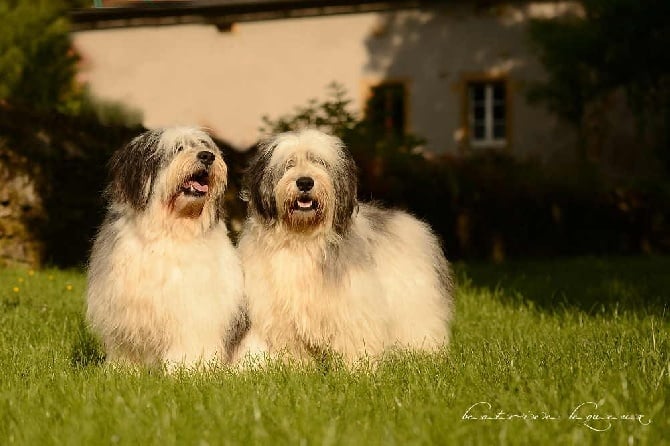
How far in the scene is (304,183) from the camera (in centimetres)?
519

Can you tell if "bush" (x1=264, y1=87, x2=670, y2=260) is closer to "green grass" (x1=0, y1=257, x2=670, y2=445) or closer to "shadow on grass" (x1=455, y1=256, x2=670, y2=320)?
"shadow on grass" (x1=455, y1=256, x2=670, y2=320)

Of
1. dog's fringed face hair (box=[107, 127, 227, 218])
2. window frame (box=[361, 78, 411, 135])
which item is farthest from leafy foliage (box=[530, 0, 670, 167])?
dog's fringed face hair (box=[107, 127, 227, 218])

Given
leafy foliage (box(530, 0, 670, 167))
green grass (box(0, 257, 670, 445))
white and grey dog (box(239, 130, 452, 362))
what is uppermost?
leafy foliage (box(530, 0, 670, 167))

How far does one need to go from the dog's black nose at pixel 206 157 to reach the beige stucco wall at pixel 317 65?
15.7 meters

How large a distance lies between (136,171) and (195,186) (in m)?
0.38

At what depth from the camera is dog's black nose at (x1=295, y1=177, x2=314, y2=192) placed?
17.0ft

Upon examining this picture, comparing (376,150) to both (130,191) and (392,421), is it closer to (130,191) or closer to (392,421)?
(130,191)

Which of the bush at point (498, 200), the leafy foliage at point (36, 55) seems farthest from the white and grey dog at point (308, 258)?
the leafy foliage at point (36, 55)

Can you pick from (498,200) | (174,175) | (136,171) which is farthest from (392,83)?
(174,175)

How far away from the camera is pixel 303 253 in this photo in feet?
17.7

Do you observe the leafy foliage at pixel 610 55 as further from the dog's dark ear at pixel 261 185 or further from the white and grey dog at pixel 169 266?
the white and grey dog at pixel 169 266

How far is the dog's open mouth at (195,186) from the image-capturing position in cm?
508

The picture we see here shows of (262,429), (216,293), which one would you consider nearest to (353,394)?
(262,429)

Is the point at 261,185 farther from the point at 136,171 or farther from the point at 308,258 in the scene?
the point at 136,171
